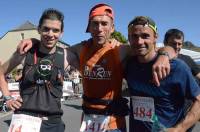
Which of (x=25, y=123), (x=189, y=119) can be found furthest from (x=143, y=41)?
(x=25, y=123)

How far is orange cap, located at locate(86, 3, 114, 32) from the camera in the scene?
4727 mm

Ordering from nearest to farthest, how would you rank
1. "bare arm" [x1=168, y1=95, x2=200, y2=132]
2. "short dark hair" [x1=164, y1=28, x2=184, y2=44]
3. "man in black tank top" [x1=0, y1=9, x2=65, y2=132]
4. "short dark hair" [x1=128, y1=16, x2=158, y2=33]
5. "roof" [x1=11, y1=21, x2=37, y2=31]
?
"bare arm" [x1=168, y1=95, x2=200, y2=132] → "short dark hair" [x1=128, y1=16, x2=158, y2=33] → "man in black tank top" [x1=0, y1=9, x2=65, y2=132] → "short dark hair" [x1=164, y1=28, x2=184, y2=44] → "roof" [x1=11, y1=21, x2=37, y2=31]

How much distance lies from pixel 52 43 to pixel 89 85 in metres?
0.60

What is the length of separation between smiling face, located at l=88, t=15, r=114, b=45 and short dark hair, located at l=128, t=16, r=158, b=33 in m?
0.37

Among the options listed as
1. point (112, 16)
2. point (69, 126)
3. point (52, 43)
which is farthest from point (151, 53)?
point (69, 126)

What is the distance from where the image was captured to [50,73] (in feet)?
15.2

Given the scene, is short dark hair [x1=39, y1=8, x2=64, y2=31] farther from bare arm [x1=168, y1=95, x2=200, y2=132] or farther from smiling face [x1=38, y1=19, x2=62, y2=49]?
bare arm [x1=168, y1=95, x2=200, y2=132]

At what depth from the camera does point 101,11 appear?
15.5 feet

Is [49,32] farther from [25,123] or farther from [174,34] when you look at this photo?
[174,34]

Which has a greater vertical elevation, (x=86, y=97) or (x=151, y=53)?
(x=151, y=53)

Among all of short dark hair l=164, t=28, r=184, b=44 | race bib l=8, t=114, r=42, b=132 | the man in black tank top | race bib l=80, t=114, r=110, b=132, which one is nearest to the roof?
short dark hair l=164, t=28, r=184, b=44

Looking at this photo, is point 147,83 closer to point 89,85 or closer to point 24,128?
point 89,85

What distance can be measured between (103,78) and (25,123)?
3.08 feet

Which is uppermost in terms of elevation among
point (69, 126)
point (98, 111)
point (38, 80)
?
point (38, 80)
